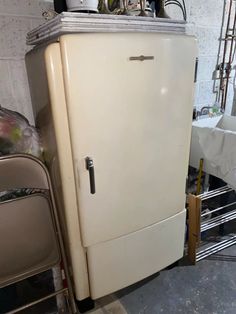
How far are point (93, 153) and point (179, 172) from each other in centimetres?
52

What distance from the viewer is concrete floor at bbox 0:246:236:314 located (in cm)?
140

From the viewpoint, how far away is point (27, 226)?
47.1 inches

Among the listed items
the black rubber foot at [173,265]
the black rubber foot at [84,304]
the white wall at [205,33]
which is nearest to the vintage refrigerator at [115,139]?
the black rubber foot at [84,304]

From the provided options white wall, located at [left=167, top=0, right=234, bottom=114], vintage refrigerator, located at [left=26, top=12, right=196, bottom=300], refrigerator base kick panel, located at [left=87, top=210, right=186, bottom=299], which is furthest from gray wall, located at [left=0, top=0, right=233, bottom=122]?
white wall, located at [left=167, top=0, right=234, bottom=114]

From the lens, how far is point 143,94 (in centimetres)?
108

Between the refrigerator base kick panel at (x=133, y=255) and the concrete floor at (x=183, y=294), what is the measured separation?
16 cm

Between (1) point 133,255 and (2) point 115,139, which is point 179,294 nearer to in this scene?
(1) point 133,255

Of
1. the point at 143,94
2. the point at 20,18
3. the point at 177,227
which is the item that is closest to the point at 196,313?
the point at 177,227

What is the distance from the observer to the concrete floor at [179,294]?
1397 mm

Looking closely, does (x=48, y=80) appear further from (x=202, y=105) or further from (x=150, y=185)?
(x=202, y=105)

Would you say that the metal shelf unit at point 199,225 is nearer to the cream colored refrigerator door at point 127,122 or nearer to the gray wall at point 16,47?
the cream colored refrigerator door at point 127,122

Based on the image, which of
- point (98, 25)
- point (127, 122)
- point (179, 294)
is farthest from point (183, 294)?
point (98, 25)

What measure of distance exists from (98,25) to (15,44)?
58cm

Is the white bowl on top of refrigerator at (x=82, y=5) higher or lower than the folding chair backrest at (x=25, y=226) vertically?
higher
